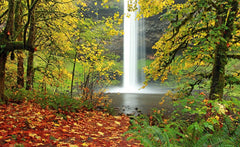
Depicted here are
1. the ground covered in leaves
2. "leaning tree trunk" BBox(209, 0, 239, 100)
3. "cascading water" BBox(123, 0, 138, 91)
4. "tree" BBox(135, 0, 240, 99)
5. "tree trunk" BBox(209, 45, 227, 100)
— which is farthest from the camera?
"cascading water" BBox(123, 0, 138, 91)

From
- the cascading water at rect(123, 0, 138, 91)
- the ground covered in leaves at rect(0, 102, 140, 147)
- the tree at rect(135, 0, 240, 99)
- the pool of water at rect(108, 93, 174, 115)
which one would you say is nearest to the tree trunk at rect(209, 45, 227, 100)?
the tree at rect(135, 0, 240, 99)

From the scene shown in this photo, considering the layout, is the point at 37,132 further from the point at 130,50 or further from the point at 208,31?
the point at 130,50

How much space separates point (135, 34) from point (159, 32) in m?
5.02

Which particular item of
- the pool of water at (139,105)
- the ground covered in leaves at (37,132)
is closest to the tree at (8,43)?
the ground covered in leaves at (37,132)

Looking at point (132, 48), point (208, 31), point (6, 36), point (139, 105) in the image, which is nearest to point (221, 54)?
point (208, 31)

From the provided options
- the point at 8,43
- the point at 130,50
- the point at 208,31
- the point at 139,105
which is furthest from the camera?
the point at 130,50

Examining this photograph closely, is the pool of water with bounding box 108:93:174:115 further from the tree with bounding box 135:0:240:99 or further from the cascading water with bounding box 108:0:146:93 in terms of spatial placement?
the cascading water with bounding box 108:0:146:93

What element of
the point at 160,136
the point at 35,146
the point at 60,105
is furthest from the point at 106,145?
the point at 60,105

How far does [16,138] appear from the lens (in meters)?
3.12

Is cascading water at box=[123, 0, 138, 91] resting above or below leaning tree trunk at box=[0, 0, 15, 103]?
above

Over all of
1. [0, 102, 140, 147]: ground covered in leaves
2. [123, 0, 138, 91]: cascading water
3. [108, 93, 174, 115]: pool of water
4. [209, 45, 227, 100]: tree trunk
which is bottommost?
[108, 93, 174, 115]: pool of water

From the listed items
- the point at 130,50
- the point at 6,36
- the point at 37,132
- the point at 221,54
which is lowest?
the point at 37,132

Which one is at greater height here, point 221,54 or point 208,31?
point 208,31

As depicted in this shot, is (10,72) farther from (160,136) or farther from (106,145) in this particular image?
(160,136)
